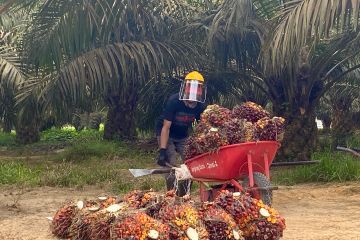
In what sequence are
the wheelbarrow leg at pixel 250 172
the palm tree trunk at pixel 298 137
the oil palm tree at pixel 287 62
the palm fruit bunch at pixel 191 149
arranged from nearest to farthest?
the wheelbarrow leg at pixel 250 172 < the palm fruit bunch at pixel 191 149 < the oil palm tree at pixel 287 62 < the palm tree trunk at pixel 298 137

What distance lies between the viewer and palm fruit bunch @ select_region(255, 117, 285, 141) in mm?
4715

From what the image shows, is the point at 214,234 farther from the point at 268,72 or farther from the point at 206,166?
the point at 268,72

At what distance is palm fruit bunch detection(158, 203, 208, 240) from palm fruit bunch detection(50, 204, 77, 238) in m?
0.84

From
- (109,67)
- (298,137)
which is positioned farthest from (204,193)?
(298,137)

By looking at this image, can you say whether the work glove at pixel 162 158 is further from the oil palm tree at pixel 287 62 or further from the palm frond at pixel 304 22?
the oil palm tree at pixel 287 62

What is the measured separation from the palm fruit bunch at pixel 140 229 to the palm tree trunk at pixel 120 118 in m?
9.78

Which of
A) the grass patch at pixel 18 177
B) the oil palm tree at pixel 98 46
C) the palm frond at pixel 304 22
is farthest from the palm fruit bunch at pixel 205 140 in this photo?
the oil palm tree at pixel 98 46

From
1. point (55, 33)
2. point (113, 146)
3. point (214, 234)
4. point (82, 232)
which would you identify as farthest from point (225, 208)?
point (113, 146)

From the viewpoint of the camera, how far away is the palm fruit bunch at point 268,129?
15.5 feet

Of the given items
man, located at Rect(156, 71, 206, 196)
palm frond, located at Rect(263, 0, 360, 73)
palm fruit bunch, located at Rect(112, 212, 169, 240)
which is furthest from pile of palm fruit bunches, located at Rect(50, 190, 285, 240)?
palm frond, located at Rect(263, 0, 360, 73)

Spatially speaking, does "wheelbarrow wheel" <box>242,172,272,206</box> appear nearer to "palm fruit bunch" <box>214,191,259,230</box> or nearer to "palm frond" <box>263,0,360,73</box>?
"palm fruit bunch" <box>214,191,259,230</box>

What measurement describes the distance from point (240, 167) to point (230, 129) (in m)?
0.36

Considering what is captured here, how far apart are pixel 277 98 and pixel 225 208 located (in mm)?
6550

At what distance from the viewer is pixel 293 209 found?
595 cm
